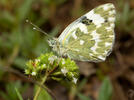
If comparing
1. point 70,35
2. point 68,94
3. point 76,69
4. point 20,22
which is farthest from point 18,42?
point 76,69

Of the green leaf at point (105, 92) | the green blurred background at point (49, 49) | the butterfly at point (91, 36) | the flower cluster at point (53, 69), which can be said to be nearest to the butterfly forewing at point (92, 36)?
the butterfly at point (91, 36)

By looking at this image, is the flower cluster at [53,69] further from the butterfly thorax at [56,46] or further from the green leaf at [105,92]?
the green leaf at [105,92]

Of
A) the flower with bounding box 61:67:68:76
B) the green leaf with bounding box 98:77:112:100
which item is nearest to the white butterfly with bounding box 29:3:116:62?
the flower with bounding box 61:67:68:76

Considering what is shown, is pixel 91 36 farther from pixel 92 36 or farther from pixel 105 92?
pixel 105 92

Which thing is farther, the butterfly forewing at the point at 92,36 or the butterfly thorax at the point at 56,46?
the butterfly forewing at the point at 92,36

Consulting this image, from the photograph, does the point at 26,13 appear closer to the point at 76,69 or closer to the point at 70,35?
the point at 70,35

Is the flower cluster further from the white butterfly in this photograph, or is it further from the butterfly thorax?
the white butterfly

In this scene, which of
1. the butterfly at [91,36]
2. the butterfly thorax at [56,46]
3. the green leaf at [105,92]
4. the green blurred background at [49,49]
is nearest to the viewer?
the butterfly thorax at [56,46]
